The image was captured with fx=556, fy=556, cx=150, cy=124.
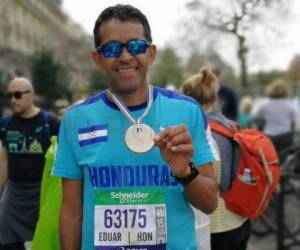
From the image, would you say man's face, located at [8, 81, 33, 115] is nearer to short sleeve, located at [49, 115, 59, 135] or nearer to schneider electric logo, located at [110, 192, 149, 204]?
short sleeve, located at [49, 115, 59, 135]

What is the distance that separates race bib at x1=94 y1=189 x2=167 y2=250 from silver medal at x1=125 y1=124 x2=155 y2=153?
0.59ft

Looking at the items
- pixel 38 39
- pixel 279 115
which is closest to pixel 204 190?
pixel 279 115

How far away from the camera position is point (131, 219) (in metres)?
2.22

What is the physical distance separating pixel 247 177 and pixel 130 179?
154 cm

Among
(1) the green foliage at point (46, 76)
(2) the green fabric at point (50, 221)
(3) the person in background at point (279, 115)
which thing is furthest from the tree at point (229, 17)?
(1) the green foliage at point (46, 76)

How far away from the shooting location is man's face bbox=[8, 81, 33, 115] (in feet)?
16.3

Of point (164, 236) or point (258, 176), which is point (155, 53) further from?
point (258, 176)

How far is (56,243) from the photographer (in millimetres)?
3352

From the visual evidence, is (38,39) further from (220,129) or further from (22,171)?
(220,129)

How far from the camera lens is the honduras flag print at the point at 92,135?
2.25 metres

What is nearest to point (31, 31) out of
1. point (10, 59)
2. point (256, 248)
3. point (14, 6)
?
point (14, 6)

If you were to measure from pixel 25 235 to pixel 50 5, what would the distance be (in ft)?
282

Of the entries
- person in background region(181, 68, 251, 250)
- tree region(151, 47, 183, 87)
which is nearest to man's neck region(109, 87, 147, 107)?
person in background region(181, 68, 251, 250)

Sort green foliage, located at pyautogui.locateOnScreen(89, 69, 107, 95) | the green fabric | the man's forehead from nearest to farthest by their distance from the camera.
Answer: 1. the man's forehead
2. the green fabric
3. green foliage, located at pyautogui.locateOnScreen(89, 69, 107, 95)
